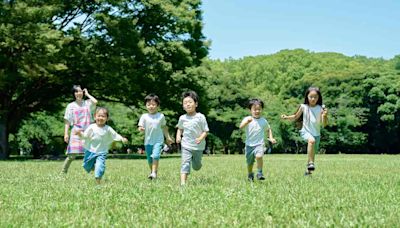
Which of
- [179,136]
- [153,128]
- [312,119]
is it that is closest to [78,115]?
[153,128]

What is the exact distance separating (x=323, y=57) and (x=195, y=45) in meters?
55.4

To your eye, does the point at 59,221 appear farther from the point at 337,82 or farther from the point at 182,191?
the point at 337,82

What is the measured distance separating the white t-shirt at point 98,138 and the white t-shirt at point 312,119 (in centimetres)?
425

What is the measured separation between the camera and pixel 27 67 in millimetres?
24500

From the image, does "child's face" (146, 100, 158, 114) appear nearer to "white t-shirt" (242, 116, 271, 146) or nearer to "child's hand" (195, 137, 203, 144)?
"child's hand" (195, 137, 203, 144)

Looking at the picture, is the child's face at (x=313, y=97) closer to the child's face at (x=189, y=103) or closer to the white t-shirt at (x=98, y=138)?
the child's face at (x=189, y=103)

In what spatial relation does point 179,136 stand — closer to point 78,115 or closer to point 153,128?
point 153,128

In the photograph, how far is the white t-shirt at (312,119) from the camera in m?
11.0

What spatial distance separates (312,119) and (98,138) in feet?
15.3

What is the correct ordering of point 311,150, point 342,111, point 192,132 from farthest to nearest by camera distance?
point 342,111, point 311,150, point 192,132

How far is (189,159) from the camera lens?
871 cm

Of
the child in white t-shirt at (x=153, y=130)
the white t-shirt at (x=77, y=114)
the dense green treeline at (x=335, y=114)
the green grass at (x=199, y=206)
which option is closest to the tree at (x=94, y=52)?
the white t-shirt at (x=77, y=114)

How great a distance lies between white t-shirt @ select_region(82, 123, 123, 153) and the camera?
29.8 feet

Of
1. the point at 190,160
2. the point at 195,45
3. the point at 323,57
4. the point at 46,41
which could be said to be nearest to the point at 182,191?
the point at 190,160
